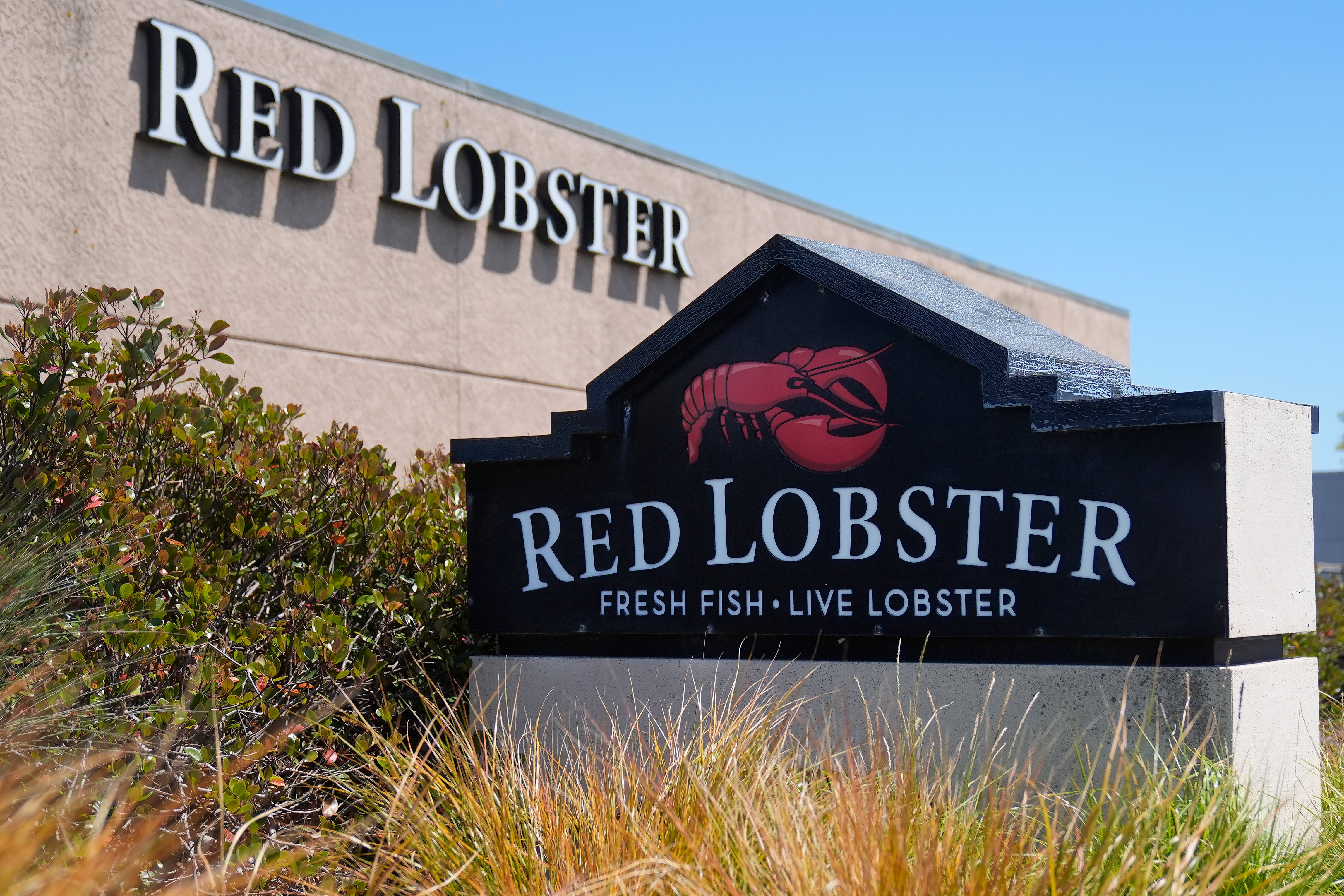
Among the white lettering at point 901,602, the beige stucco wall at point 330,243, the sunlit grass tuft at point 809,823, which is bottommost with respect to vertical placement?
the sunlit grass tuft at point 809,823

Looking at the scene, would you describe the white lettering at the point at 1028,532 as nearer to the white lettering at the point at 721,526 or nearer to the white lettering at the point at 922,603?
the white lettering at the point at 922,603

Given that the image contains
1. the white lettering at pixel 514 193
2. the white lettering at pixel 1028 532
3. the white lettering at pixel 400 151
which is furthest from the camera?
the white lettering at pixel 514 193

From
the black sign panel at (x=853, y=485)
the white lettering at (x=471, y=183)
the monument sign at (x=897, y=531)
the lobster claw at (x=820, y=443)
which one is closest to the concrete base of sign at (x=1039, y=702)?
the monument sign at (x=897, y=531)

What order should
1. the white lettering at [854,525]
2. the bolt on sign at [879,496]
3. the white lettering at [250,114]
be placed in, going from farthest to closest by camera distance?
1. the white lettering at [250,114]
2. the white lettering at [854,525]
3. the bolt on sign at [879,496]

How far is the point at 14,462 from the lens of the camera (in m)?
4.91

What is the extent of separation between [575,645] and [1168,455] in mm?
2607

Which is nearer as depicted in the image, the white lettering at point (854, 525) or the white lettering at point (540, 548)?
the white lettering at point (854, 525)

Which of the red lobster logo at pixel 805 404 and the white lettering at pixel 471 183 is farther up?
the white lettering at pixel 471 183

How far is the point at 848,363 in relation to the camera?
517 centimetres

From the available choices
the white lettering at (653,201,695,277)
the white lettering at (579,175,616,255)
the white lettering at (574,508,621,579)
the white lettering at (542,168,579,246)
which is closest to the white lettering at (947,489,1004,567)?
the white lettering at (574,508,621,579)

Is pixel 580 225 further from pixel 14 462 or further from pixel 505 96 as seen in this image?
pixel 14 462

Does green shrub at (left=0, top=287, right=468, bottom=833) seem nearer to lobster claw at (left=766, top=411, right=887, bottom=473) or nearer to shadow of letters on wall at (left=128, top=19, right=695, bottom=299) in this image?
lobster claw at (left=766, top=411, right=887, bottom=473)

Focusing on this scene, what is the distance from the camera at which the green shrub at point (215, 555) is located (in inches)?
181

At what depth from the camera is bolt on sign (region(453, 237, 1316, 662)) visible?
457 cm
